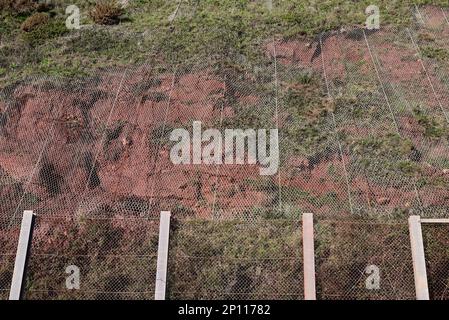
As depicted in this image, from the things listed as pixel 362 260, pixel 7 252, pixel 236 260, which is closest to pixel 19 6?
pixel 7 252

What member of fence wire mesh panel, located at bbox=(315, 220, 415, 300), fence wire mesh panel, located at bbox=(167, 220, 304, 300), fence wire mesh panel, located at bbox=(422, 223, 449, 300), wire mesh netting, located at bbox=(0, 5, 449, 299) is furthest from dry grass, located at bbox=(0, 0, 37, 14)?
fence wire mesh panel, located at bbox=(422, 223, 449, 300)

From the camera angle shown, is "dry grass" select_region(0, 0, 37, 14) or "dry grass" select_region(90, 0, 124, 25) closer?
"dry grass" select_region(90, 0, 124, 25)

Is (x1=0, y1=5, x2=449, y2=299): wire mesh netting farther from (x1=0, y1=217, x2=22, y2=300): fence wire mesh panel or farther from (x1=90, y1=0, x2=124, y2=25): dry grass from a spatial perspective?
(x1=90, y1=0, x2=124, y2=25): dry grass

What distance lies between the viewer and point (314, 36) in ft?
55.9

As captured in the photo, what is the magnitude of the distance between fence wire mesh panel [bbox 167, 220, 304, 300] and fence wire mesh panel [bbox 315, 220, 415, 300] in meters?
0.51

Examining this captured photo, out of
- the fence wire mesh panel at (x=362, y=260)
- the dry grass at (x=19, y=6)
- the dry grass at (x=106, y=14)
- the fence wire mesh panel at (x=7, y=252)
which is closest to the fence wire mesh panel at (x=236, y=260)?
the fence wire mesh panel at (x=362, y=260)

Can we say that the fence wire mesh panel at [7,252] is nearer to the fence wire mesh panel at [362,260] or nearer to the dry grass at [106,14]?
the fence wire mesh panel at [362,260]

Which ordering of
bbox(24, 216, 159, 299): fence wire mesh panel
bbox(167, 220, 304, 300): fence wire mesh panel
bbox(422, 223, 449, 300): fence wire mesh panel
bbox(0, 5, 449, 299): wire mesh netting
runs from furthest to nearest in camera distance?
1. bbox(0, 5, 449, 299): wire mesh netting
2. bbox(24, 216, 159, 299): fence wire mesh panel
3. bbox(167, 220, 304, 300): fence wire mesh panel
4. bbox(422, 223, 449, 300): fence wire mesh panel

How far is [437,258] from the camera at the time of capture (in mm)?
10828

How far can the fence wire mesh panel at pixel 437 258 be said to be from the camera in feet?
34.4

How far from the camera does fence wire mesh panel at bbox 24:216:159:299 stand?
10.8m

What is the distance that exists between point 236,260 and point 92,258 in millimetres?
2950

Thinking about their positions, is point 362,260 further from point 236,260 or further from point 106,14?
point 106,14
